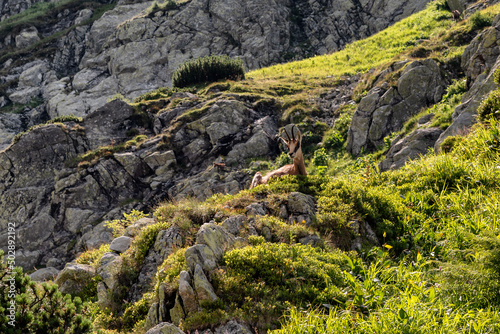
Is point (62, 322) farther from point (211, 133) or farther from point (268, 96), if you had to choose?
point (268, 96)

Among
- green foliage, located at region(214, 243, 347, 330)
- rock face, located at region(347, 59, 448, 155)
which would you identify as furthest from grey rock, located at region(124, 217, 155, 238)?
rock face, located at region(347, 59, 448, 155)

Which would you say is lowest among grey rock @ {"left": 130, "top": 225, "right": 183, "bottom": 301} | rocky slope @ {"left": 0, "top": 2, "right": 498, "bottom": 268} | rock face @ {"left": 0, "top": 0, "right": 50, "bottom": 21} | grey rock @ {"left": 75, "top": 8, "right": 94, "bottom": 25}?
rocky slope @ {"left": 0, "top": 2, "right": 498, "bottom": 268}

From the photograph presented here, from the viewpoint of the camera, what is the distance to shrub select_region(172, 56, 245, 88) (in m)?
Answer: 31.5

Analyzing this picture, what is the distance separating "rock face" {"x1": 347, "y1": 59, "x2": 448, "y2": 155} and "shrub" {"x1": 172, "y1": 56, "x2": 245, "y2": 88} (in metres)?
15.7

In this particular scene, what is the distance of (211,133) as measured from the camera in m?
22.6

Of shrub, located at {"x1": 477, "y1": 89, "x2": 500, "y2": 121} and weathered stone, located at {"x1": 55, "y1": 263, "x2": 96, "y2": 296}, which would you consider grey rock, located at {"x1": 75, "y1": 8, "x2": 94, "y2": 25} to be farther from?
shrub, located at {"x1": 477, "y1": 89, "x2": 500, "y2": 121}

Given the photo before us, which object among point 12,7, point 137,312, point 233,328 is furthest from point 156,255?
point 12,7

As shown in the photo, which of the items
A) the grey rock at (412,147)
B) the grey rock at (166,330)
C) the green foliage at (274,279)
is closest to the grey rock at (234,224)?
the green foliage at (274,279)

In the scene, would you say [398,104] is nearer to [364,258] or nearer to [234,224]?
[364,258]

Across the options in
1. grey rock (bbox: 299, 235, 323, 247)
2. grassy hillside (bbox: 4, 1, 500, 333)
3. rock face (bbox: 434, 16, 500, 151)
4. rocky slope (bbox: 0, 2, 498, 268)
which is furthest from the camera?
rocky slope (bbox: 0, 2, 498, 268)

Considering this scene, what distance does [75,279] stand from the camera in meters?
8.70

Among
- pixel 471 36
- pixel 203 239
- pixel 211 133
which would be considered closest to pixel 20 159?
pixel 211 133

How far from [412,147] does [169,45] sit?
41.5 meters

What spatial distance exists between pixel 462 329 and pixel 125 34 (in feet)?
176
